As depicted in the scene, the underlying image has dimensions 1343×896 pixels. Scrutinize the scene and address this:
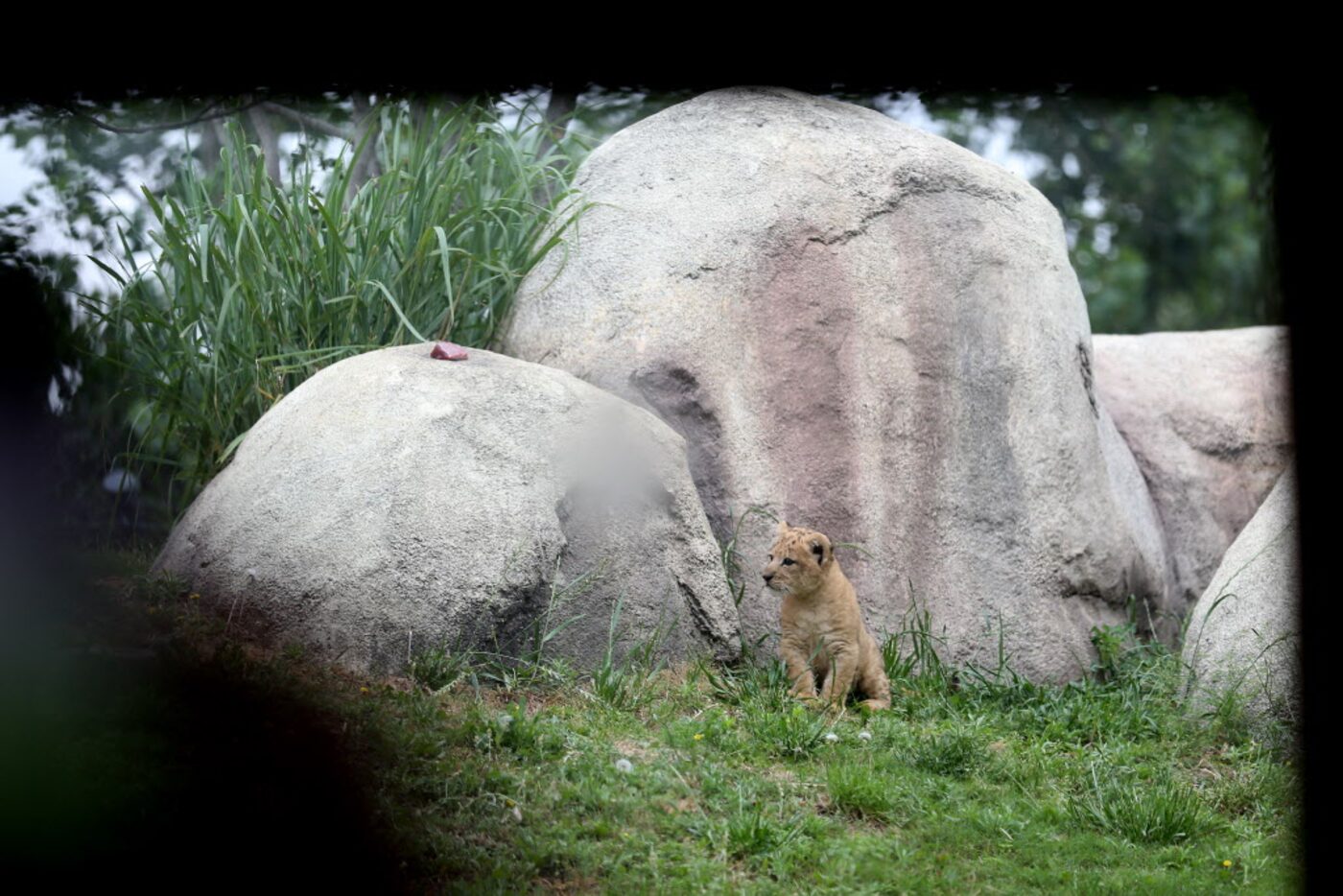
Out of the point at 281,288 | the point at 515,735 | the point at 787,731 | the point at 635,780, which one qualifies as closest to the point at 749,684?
the point at 787,731

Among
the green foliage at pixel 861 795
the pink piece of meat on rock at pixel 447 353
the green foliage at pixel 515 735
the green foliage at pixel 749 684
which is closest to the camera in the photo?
the green foliage at pixel 515 735

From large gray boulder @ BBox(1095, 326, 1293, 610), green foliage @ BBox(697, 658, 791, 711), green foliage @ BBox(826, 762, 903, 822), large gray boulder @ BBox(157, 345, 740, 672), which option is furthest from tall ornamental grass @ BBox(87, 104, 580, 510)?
large gray boulder @ BBox(1095, 326, 1293, 610)

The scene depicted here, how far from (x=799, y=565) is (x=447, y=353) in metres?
2.09

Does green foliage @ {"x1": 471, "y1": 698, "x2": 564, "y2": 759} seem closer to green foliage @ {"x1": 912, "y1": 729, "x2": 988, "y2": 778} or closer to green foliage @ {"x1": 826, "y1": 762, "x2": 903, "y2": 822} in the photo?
green foliage @ {"x1": 826, "y1": 762, "x2": 903, "y2": 822}

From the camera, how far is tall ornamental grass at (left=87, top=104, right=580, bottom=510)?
268 inches

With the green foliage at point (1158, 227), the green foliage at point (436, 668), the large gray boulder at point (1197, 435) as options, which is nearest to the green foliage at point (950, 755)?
the green foliage at point (436, 668)

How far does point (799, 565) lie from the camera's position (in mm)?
6098

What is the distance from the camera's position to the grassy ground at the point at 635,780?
3.03m

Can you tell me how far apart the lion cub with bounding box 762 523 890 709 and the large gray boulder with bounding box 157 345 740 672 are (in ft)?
1.09

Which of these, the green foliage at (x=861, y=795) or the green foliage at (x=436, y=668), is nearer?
the green foliage at (x=861, y=795)

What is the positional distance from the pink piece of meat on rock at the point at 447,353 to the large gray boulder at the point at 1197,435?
4.86 meters

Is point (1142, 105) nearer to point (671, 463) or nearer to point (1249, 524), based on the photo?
point (671, 463)

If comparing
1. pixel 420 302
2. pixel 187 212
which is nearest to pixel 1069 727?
pixel 420 302

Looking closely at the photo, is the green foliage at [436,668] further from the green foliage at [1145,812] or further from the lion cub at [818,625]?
the green foliage at [1145,812]
